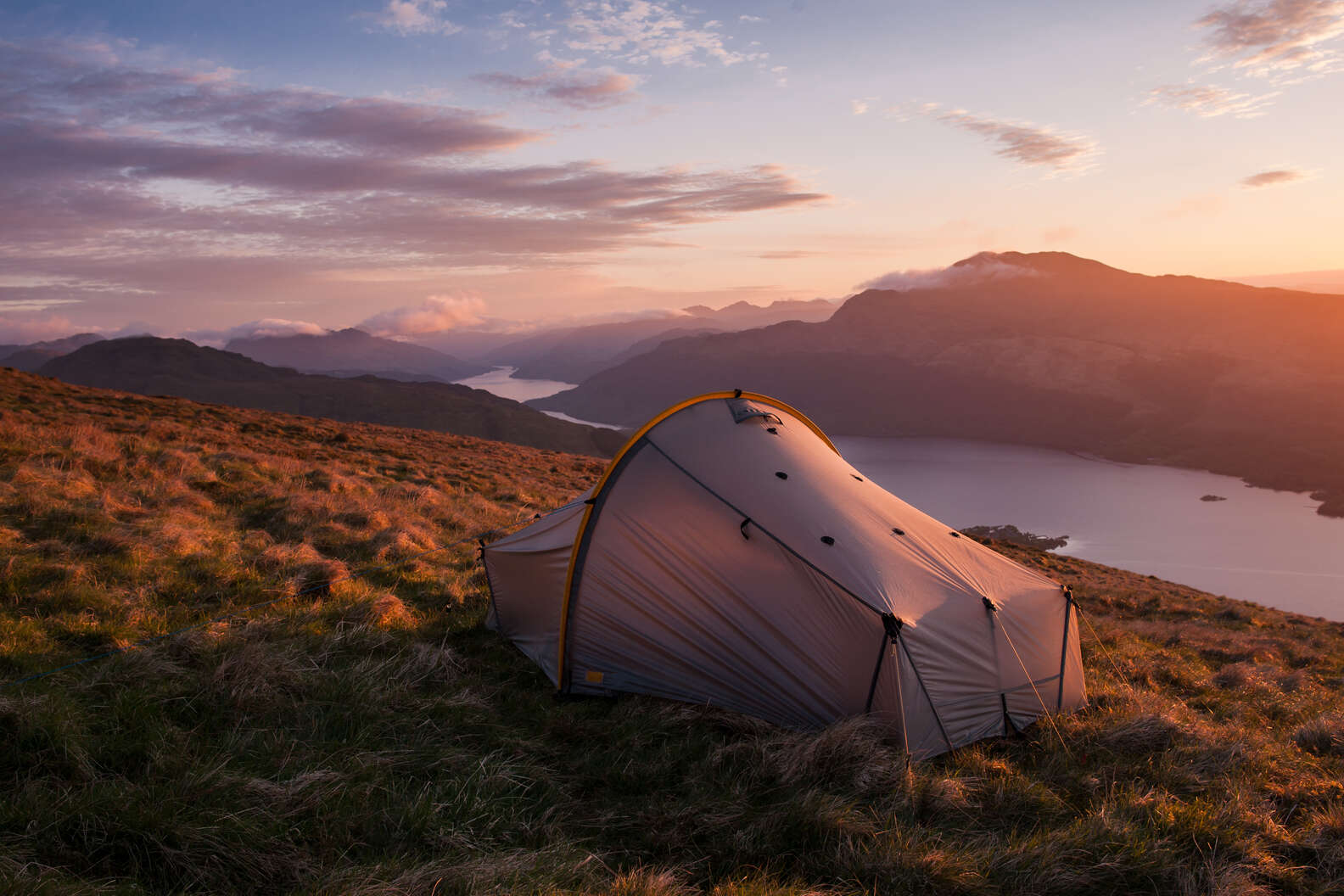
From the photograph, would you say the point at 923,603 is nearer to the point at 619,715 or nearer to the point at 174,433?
the point at 619,715

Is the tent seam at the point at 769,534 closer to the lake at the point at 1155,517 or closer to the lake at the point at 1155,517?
the lake at the point at 1155,517

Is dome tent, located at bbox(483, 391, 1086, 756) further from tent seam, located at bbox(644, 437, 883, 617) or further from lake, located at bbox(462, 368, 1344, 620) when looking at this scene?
lake, located at bbox(462, 368, 1344, 620)

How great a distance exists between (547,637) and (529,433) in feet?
336

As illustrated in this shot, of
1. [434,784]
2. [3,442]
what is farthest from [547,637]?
[3,442]

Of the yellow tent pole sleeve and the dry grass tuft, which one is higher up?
the yellow tent pole sleeve

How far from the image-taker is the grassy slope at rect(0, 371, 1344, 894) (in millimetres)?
3602

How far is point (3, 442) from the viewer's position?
11.2m

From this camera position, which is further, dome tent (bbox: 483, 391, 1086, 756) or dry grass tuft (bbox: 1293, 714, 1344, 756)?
dry grass tuft (bbox: 1293, 714, 1344, 756)

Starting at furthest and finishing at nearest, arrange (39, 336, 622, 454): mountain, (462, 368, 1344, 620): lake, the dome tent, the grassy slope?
(39, 336, 622, 454): mountain < (462, 368, 1344, 620): lake < the dome tent < the grassy slope

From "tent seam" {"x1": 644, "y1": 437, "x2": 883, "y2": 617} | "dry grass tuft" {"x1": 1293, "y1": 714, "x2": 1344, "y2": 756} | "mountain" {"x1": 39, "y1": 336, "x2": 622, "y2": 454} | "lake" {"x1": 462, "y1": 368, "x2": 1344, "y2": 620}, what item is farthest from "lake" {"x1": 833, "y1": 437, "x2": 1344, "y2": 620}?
"tent seam" {"x1": 644, "y1": 437, "x2": 883, "y2": 617}

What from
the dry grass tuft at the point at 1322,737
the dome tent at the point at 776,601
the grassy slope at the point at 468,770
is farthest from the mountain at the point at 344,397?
the dry grass tuft at the point at 1322,737

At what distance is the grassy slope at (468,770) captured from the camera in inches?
142

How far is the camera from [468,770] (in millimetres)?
4656

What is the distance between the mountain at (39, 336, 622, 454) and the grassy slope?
249 feet
